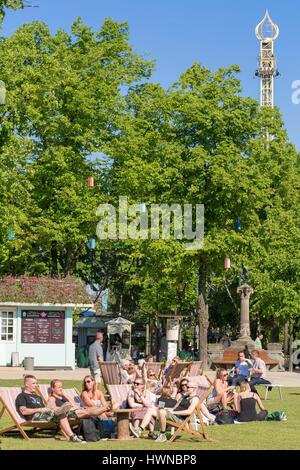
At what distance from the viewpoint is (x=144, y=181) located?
47938mm

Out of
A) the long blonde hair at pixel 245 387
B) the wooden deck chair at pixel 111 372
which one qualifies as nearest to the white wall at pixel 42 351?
the wooden deck chair at pixel 111 372

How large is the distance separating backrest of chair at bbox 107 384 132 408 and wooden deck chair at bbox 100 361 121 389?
5355mm

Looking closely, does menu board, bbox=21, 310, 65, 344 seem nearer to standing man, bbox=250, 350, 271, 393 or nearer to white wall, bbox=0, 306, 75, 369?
white wall, bbox=0, 306, 75, 369

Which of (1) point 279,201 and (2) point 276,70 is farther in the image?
(2) point 276,70

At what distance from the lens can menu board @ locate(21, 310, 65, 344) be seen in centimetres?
4272

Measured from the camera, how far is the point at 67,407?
15.9 metres

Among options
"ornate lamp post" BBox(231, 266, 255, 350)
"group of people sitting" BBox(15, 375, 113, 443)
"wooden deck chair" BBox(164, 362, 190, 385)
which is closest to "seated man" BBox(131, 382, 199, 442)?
"group of people sitting" BBox(15, 375, 113, 443)

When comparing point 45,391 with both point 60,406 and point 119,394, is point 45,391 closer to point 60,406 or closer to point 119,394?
point 60,406

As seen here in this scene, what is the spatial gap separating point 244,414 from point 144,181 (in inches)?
1141

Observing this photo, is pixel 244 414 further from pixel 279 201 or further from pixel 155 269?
pixel 279 201
